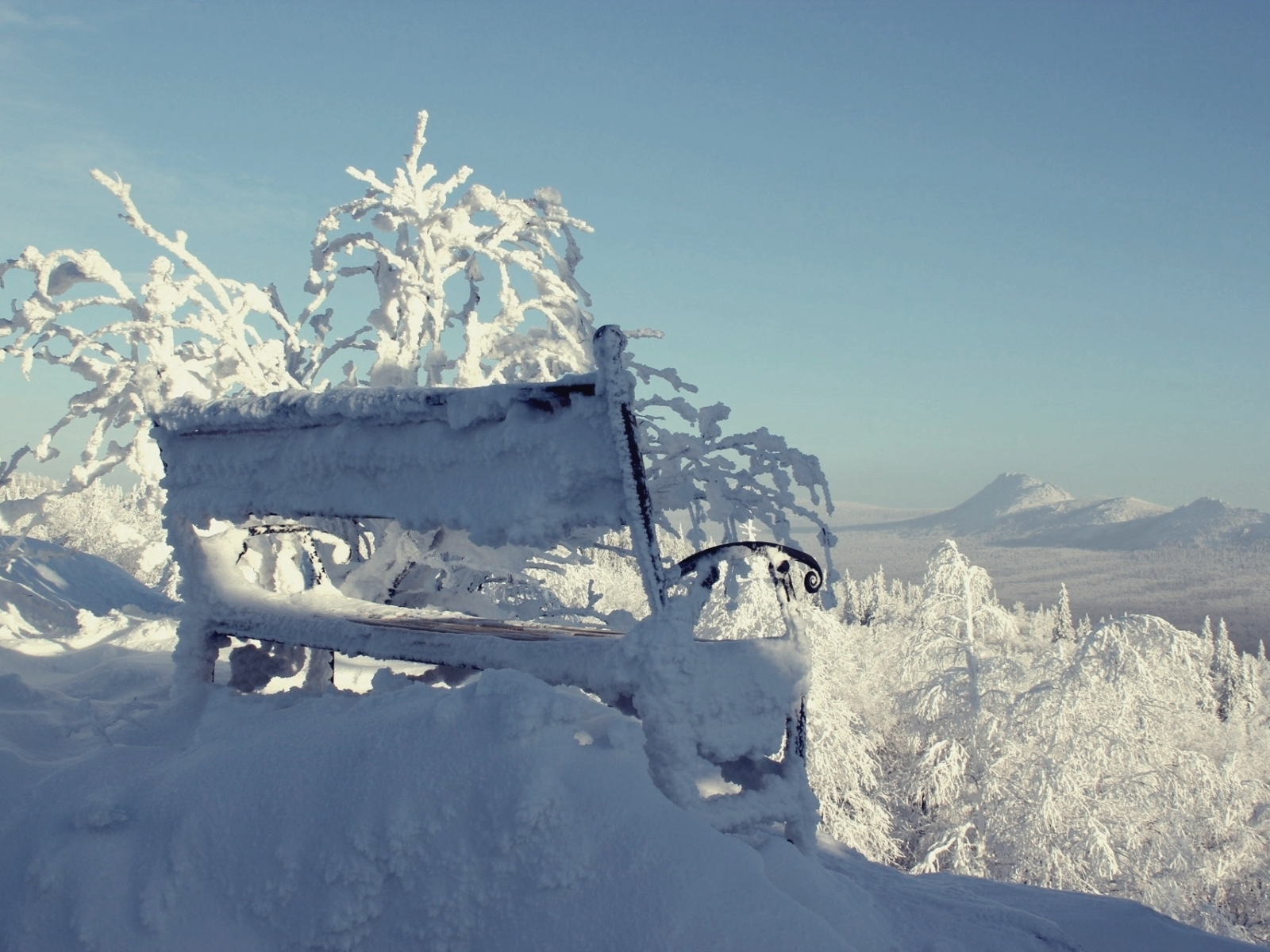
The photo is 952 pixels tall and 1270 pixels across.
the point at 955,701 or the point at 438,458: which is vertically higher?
the point at 438,458

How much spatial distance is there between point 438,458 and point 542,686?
98 centimetres

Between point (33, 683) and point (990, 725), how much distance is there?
14.4 m

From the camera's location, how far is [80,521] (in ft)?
111

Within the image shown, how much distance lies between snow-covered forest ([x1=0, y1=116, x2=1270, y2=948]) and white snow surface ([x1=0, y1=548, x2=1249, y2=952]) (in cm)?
1

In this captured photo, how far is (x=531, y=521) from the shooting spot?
Answer: 2641 mm

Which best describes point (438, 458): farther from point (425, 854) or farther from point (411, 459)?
point (425, 854)

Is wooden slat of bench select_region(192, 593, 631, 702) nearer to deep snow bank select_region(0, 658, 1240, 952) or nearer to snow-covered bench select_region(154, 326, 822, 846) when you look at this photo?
snow-covered bench select_region(154, 326, 822, 846)

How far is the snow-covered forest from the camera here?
235 centimetres

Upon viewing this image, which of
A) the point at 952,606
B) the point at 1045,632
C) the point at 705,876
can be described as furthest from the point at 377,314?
the point at 1045,632

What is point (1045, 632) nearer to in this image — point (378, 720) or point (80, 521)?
point (80, 521)

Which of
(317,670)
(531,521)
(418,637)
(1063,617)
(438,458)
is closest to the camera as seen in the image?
(531,521)

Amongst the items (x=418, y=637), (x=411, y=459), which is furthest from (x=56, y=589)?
(x=411, y=459)

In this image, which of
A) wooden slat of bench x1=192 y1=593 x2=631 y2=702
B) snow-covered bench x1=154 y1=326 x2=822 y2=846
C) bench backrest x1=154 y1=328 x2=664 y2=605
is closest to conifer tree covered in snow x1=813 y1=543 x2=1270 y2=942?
snow-covered bench x1=154 y1=326 x2=822 y2=846

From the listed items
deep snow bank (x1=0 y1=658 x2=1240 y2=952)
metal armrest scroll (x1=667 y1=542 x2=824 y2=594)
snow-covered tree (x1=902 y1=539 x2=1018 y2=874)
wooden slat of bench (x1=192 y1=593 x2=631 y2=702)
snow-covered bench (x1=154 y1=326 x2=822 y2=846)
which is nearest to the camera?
deep snow bank (x1=0 y1=658 x2=1240 y2=952)
